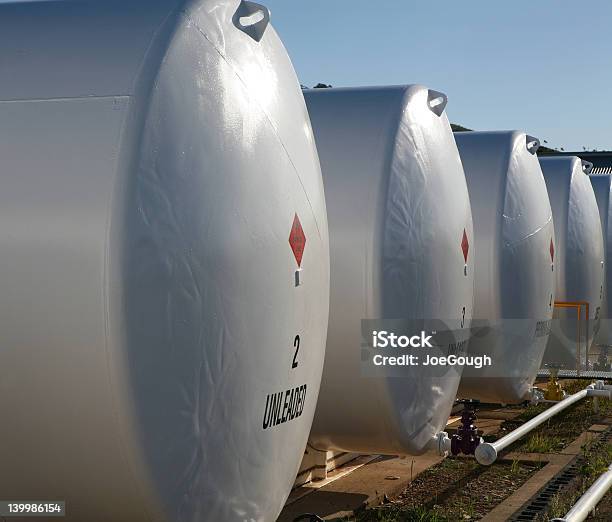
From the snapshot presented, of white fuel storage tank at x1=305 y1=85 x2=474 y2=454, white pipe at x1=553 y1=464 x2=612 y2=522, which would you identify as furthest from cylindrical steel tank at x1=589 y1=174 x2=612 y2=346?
white fuel storage tank at x1=305 y1=85 x2=474 y2=454

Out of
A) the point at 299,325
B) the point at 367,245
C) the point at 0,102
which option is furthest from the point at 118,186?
the point at 367,245

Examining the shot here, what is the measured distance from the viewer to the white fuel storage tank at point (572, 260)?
10.4 m

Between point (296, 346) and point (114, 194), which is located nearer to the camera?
point (114, 194)

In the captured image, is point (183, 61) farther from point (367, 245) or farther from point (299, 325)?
point (367, 245)

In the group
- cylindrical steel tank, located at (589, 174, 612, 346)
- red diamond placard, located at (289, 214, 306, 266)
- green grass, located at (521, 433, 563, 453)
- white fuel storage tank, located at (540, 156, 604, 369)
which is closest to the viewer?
red diamond placard, located at (289, 214, 306, 266)

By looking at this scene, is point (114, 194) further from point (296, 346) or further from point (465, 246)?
point (465, 246)

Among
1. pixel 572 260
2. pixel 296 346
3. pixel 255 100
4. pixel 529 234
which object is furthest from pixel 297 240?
pixel 572 260

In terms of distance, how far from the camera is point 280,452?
Result: 396 centimetres

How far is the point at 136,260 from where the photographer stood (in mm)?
2922

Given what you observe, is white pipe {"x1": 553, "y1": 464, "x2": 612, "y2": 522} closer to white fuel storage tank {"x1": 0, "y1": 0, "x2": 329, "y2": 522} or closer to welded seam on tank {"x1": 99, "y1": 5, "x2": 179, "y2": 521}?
white fuel storage tank {"x1": 0, "y1": 0, "x2": 329, "y2": 522}

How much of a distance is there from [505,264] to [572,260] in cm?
313

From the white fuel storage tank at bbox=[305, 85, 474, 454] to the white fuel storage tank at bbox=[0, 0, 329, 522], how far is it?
1.71 meters

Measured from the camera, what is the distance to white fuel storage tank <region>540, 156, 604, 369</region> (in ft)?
34.2

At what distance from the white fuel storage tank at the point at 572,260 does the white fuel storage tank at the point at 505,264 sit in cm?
175
